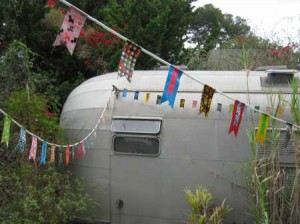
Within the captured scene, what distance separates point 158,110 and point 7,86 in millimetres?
3042

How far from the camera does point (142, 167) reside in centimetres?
618

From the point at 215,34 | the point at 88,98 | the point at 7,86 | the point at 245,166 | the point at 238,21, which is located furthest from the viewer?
the point at 238,21

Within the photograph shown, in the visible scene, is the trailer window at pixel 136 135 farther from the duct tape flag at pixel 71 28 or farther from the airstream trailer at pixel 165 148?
the duct tape flag at pixel 71 28

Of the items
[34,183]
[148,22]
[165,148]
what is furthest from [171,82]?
[148,22]

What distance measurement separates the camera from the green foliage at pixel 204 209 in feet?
18.6

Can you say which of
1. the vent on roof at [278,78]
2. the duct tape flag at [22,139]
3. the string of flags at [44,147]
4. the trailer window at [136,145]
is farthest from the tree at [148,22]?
the vent on roof at [278,78]

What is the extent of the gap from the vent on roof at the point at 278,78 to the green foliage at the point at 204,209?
1.53 m

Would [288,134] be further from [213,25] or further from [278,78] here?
[213,25]

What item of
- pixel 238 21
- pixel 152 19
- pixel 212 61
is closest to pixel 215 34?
pixel 212 61

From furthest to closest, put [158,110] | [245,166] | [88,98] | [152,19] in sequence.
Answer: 1. [152,19]
2. [88,98]
3. [158,110]
4. [245,166]

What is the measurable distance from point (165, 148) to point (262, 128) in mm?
1232

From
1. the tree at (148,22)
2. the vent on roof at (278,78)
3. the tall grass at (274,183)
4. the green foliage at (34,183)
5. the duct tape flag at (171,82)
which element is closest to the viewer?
the duct tape flag at (171,82)

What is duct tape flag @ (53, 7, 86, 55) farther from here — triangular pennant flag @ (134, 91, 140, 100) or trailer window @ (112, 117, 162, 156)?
trailer window @ (112, 117, 162, 156)

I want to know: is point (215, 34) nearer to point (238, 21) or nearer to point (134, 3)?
point (134, 3)
